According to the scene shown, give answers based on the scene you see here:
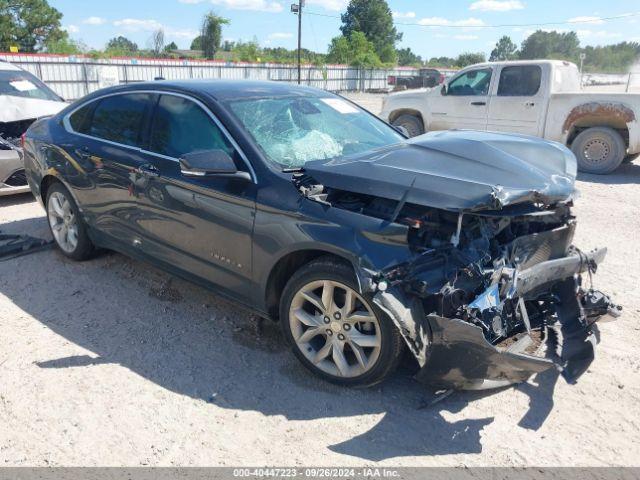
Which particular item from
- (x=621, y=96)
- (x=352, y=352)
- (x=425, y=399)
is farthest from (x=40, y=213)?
(x=621, y=96)

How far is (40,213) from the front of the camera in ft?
22.4

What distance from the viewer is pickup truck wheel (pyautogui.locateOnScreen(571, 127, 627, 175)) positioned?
31.1ft

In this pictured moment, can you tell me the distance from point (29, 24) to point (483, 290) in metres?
65.9

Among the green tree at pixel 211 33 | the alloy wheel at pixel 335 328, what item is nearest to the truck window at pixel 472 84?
the alloy wheel at pixel 335 328

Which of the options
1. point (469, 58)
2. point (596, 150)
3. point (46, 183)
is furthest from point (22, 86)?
point (469, 58)

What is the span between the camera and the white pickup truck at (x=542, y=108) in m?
9.42

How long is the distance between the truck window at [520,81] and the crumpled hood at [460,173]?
7.17 m

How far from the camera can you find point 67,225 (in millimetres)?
5109

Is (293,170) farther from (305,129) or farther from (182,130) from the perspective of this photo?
(182,130)

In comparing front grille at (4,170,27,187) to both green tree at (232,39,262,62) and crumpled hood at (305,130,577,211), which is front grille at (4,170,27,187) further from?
green tree at (232,39,262,62)

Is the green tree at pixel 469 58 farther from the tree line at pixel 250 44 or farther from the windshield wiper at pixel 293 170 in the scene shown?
the windshield wiper at pixel 293 170

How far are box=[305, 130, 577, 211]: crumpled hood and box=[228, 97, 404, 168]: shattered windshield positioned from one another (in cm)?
29

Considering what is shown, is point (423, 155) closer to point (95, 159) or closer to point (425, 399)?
point (425, 399)

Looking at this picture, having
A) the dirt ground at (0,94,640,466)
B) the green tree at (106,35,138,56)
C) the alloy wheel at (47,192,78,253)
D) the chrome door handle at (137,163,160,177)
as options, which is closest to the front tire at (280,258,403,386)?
the dirt ground at (0,94,640,466)
